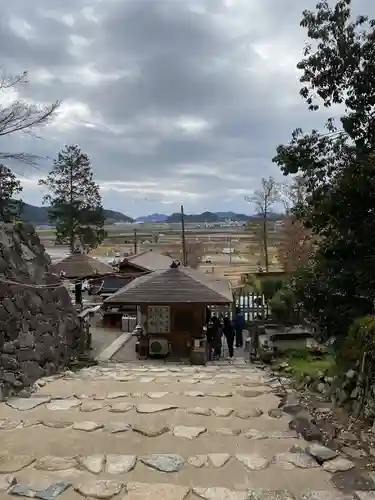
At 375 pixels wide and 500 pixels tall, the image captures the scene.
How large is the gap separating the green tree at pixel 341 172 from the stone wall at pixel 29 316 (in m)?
4.94

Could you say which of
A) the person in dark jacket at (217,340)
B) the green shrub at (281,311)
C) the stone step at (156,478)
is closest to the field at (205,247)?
the green shrub at (281,311)

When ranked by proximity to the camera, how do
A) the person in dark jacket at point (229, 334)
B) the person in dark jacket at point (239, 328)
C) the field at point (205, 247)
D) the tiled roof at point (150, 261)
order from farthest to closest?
the field at point (205, 247) → the tiled roof at point (150, 261) → the person in dark jacket at point (239, 328) → the person in dark jacket at point (229, 334)

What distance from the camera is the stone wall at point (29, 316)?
759 cm

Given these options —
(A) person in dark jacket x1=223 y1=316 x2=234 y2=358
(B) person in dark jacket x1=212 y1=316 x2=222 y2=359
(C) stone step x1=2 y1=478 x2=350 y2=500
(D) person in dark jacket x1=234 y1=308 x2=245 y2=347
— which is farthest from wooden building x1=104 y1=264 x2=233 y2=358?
(C) stone step x1=2 y1=478 x2=350 y2=500

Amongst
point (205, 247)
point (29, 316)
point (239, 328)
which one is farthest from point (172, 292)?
point (205, 247)

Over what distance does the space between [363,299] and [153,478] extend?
13.8 feet

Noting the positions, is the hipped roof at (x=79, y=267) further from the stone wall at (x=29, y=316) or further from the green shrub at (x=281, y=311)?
the stone wall at (x=29, y=316)

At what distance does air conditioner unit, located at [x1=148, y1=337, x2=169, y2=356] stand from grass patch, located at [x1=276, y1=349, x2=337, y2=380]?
131 inches

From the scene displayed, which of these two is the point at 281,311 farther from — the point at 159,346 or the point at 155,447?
the point at 155,447

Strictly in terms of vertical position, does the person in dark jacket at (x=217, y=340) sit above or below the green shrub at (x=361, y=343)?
below

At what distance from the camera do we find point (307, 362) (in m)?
9.48

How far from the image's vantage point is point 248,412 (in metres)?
5.74

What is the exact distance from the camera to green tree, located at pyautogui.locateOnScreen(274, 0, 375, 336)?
6.46 meters

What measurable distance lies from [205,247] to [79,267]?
5665 cm
